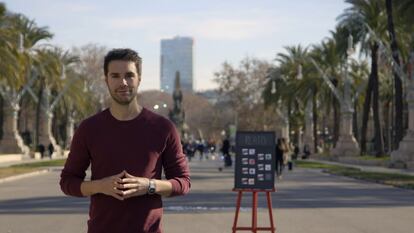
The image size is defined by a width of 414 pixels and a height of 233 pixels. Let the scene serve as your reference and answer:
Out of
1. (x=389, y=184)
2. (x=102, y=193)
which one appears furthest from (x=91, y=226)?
(x=389, y=184)

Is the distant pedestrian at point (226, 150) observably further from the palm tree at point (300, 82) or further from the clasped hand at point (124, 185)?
the clasped hand at point (124, 185)

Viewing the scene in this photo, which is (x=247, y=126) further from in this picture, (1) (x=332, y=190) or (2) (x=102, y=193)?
(2) (x=102, y=193)

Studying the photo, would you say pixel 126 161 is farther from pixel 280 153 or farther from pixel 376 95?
pixel 376 95

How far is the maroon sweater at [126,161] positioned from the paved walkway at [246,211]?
10271 millimetres

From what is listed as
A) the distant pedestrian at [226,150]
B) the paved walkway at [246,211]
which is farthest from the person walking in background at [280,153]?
the distant pedestrian at [226,150]

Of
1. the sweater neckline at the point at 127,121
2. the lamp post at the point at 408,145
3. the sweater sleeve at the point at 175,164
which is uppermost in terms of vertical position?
the lamp post at the point at 408,145

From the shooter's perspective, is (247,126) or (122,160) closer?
(122,160)

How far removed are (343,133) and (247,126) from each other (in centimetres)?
4785

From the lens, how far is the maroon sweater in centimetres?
447

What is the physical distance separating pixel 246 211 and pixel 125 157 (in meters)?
14.6

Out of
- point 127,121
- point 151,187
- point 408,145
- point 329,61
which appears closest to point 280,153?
point 408,145

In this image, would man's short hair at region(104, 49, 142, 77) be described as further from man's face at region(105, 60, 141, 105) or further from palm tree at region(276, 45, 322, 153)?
palm tree at region(276, 45, 322, 153)

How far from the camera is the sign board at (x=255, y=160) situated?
13.5 metres

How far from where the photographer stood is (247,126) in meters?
117
